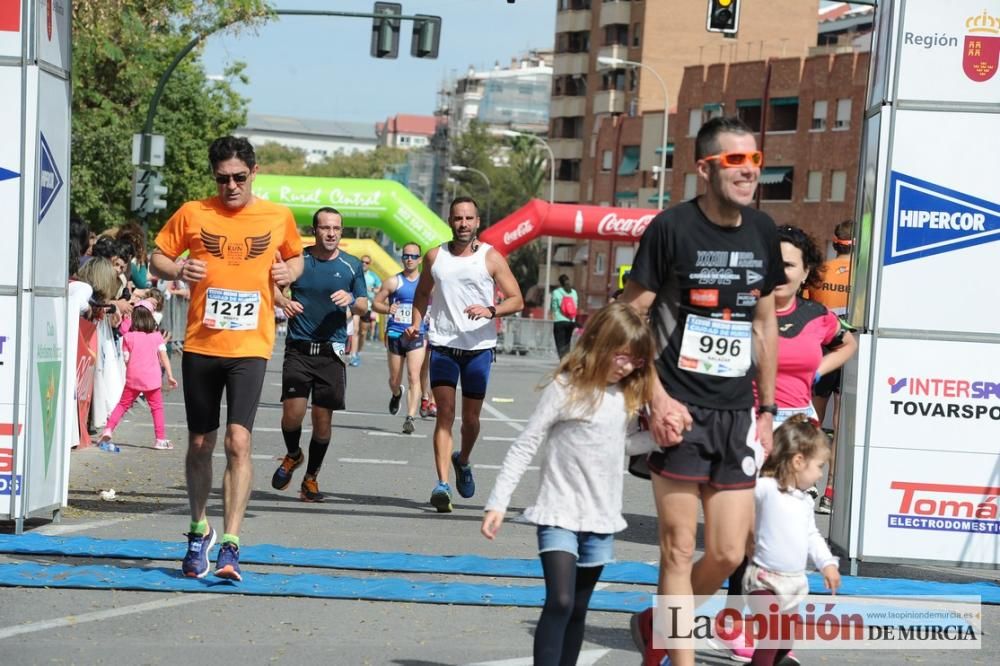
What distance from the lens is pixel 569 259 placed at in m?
106

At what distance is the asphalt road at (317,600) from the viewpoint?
6875 millimetres

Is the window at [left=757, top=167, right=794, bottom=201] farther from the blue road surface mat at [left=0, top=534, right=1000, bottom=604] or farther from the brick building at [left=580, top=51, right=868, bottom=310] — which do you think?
the blue road surface mat at [left=0, top=534, right=1000, bottom=604]

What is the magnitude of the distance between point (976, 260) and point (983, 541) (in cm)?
153

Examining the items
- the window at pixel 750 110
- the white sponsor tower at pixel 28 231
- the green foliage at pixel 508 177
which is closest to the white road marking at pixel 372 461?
the white sponsor tower at pixel 28 231

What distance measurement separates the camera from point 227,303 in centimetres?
841

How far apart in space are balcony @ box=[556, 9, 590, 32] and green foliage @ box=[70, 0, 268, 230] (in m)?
56.6

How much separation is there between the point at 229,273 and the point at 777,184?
226 ft

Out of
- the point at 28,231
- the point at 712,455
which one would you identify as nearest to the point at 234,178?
the point at 28,231

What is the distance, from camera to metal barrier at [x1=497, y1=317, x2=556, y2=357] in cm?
5266

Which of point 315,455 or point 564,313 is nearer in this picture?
point 315,455

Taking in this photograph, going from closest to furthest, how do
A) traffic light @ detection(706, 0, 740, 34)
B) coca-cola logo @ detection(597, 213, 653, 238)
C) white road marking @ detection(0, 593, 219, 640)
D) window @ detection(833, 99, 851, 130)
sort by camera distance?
1. white road marking @ detection(0, 593, 219, 640)
2. traffic light @ detection(706, 0, 740, 34)
3. coca-cola logo @ detection(597, 213, 653, 238)
4. window @ detection(833, 99, 851, 130)

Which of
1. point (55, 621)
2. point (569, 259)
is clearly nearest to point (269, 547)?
point (55, 621)

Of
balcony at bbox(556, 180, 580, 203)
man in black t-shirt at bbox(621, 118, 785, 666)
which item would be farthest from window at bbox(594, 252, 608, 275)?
man in black t-shirt at bbox(621, 118, 785, 666)
